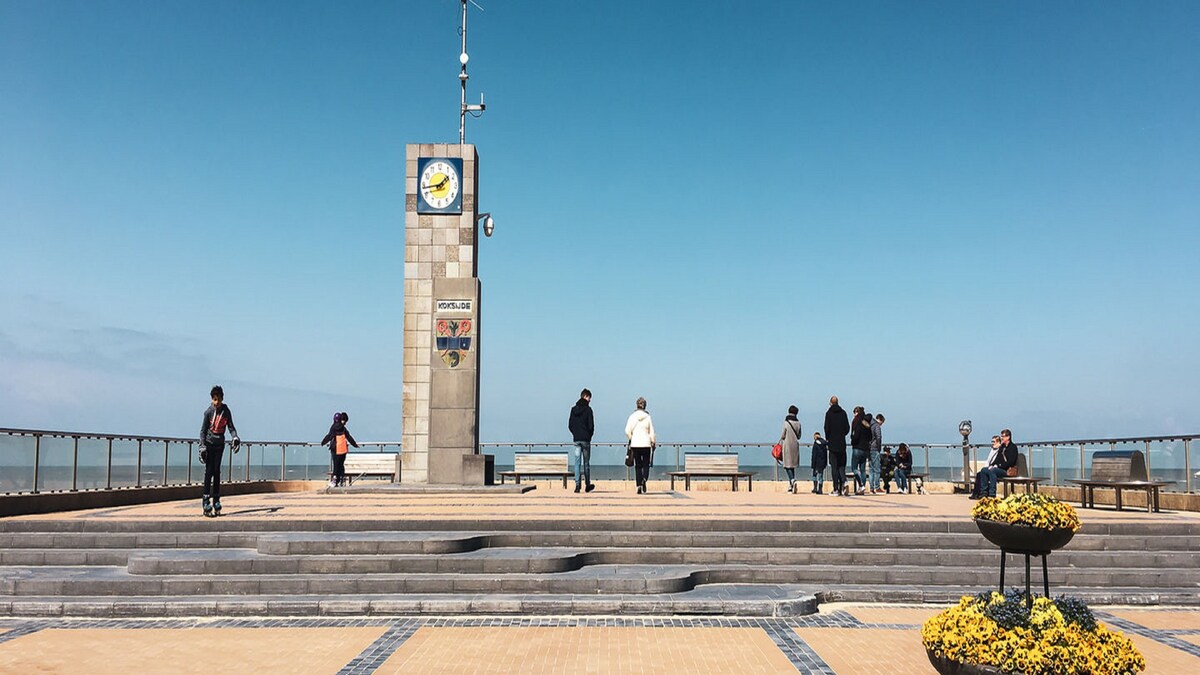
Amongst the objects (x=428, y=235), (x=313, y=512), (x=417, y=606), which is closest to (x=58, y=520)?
(x=313, y=512)

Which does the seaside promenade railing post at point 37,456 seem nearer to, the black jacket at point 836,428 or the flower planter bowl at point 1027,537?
the black jacket at point 836,428

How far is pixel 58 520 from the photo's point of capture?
507 inches

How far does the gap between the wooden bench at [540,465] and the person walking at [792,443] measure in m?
5.13

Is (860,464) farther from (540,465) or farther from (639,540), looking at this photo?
(639,540)

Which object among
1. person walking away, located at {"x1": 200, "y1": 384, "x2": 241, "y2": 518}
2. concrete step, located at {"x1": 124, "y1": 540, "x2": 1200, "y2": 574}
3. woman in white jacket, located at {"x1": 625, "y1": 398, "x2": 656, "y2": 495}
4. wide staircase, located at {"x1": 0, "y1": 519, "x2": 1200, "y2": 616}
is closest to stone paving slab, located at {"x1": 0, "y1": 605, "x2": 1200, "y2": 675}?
wide staircase, located at {"x1": 0, "y1": 519, "x2": 1200, "y2": 616}

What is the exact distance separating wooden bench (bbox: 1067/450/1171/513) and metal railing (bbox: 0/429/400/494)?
14.2 m

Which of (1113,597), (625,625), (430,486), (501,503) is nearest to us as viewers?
(625,625)

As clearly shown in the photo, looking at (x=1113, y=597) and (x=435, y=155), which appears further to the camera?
(x=435, y=155)

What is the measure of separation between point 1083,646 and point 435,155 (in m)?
20.6

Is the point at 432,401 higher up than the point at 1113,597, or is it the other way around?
the point at 432,401

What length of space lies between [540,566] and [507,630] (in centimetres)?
194

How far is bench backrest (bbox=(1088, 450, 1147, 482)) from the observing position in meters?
15.3

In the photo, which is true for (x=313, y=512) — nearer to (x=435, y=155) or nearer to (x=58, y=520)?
(x=58, y=520)

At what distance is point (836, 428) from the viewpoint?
59.8ft
